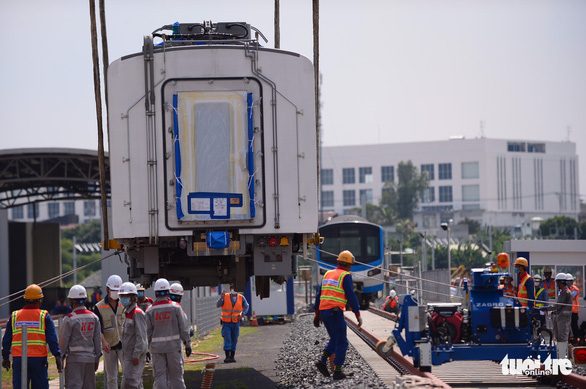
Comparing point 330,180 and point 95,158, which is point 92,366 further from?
point 330,180

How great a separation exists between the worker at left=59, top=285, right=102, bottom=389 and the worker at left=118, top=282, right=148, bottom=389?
50 centimetres

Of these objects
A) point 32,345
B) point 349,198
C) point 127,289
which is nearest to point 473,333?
point 127,289

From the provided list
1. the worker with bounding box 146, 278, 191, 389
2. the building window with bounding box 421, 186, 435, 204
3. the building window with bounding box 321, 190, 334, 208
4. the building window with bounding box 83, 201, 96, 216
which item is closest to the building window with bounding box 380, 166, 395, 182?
the building window with bounding box 421, 186, 435, 204

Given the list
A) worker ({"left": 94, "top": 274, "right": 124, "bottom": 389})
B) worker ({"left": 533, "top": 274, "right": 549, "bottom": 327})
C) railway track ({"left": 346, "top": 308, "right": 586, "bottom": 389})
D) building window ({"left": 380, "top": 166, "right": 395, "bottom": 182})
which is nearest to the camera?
railway track ({"left": 346, "top": 308, "right": 586, "bottom": 389})

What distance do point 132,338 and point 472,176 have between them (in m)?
134

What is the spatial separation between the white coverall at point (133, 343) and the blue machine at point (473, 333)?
3164 mm

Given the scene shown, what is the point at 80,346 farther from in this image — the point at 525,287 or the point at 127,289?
the point at 525,287

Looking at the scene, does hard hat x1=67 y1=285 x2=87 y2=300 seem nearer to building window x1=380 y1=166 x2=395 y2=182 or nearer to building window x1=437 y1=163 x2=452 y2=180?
building window x1=437 y1=163 x2=452 y2=180

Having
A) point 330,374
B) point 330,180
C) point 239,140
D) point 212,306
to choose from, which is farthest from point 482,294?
point 330,180

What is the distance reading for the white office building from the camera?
14162 centimetres

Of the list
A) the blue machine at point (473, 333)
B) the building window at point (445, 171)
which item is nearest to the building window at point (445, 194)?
the building window at point (445, 171)

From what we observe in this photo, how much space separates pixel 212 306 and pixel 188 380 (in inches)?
688

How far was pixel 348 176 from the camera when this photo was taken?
488ft

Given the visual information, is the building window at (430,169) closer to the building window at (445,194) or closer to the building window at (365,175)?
the building window at (445,194)
